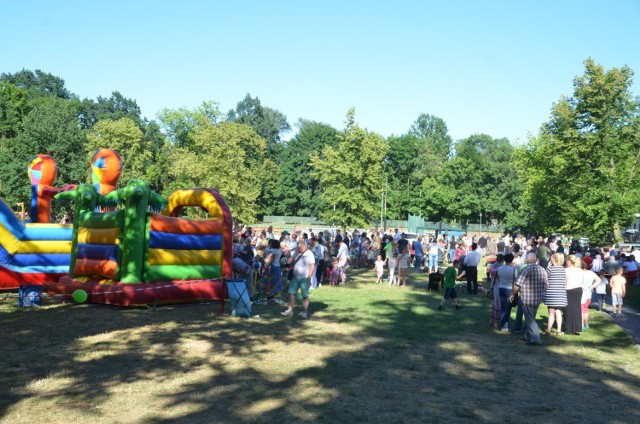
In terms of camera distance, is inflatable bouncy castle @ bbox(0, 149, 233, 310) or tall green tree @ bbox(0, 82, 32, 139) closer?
inflatable bouncy castle @ bbox(0, 149, 233, 310)

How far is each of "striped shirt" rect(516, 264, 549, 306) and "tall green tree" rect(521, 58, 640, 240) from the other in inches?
1038

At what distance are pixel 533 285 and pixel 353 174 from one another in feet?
112

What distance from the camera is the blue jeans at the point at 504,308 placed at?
13.0 metres

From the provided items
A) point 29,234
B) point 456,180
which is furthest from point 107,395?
point 456,180

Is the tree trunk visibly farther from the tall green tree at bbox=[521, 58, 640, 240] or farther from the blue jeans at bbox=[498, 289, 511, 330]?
the blue jeans at bbox=[498, 289, 511, 330]

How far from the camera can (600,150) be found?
3625cm

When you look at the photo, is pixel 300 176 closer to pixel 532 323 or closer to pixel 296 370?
pixel 532 323

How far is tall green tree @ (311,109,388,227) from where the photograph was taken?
149 ft

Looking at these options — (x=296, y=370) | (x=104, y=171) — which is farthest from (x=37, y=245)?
(x=296, y=370)

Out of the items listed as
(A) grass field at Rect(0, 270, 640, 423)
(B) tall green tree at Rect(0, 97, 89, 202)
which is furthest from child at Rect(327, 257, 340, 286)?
(B) tall green tree at Rect(0, 97, 89, 202)

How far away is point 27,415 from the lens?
669cm

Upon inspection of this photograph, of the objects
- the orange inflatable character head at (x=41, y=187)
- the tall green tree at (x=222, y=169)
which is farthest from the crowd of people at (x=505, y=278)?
the tall green tree at (x=222, y=169)

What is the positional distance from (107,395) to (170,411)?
1043mm

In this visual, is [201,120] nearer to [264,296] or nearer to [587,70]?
[587,70]
